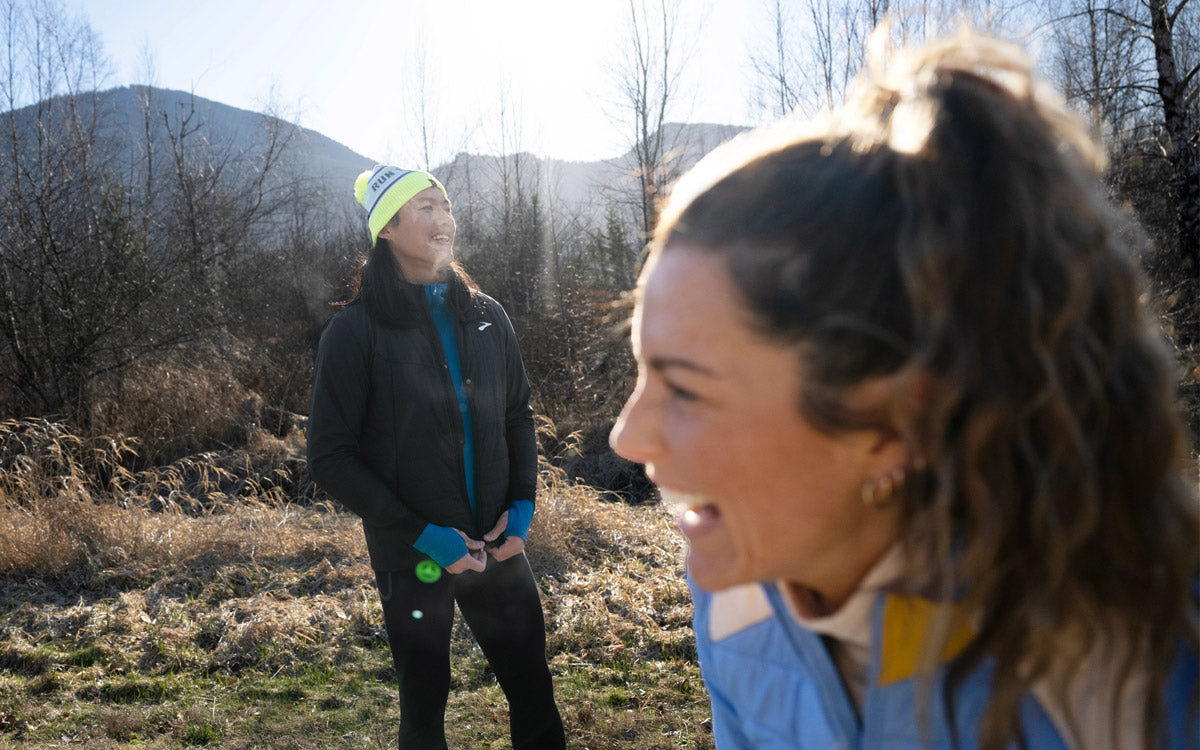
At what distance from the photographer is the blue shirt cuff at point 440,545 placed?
2.53m

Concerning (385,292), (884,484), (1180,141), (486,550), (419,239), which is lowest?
(486,550)

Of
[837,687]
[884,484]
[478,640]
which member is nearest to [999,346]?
[884,484]

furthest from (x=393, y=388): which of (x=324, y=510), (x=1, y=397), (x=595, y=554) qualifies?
(x=1, y=397)

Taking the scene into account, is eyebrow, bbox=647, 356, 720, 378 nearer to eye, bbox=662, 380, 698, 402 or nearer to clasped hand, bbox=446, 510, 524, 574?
eye, bbox=662, 380, 698, 402

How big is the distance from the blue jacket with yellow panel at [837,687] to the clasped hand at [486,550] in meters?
1.48

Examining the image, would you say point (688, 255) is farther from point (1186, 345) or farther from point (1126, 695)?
point (1186, 345)

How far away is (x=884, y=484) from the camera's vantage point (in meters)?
0.86

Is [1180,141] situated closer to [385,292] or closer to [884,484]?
[385,292]

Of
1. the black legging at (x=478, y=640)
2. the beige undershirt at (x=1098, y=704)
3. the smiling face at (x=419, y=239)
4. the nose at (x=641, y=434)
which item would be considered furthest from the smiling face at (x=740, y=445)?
the smiling face at (x=419, y=239)

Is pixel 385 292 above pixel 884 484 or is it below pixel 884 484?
above

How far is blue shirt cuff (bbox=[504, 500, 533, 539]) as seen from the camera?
2.80m

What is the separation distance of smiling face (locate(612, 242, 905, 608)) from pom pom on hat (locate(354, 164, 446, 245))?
6.87 feet

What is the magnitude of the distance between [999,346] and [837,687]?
0.49 m

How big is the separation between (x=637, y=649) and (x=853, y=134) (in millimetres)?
4372
